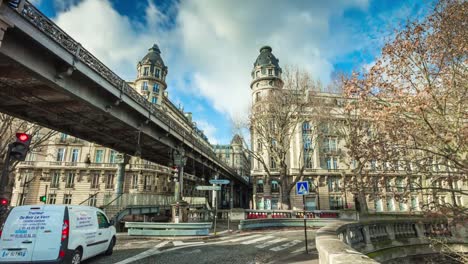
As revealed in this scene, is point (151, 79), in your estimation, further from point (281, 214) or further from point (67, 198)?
point (281, 214)

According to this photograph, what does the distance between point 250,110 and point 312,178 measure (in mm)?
22643

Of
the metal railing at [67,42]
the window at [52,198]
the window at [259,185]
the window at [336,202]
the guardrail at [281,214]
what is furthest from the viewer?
the window at [259,185]

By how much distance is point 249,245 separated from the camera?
35.6ft

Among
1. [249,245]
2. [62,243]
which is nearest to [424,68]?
[249,245]

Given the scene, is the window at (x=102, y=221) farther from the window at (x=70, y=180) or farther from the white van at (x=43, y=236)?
the window at (x=70, y=180)

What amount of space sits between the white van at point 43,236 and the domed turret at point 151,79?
42.7 meters

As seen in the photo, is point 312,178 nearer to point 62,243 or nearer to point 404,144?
point 404,144

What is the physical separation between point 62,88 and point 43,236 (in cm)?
695

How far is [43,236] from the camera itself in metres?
6.45

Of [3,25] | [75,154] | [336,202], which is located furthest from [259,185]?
[3,25]

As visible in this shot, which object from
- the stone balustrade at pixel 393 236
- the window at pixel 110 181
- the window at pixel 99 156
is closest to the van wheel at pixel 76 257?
the stone balustrade at pixel 393 236

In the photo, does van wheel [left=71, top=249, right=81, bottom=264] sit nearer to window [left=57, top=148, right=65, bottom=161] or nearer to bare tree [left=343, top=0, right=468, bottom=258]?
bare tree [left=343, top=0, right=468, bottom=258]

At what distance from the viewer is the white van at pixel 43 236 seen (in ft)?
20.7

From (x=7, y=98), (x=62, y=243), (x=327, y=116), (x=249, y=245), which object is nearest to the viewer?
(x=62, y=243)
